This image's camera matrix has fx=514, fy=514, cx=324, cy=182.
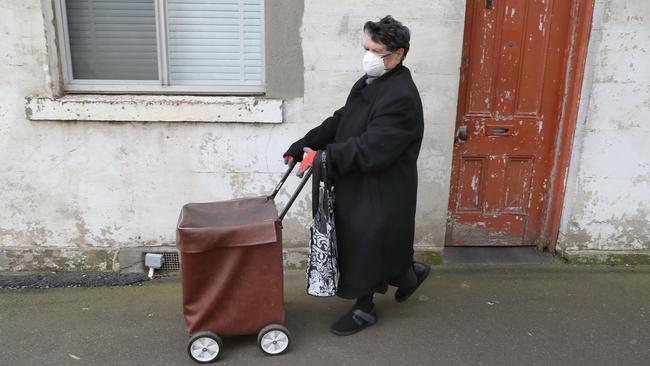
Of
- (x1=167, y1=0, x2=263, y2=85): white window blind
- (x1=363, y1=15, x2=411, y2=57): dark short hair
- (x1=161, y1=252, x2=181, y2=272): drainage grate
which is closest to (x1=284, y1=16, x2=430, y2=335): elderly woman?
(x1=363, y1=15, x2=411, y2=57): dark short hair

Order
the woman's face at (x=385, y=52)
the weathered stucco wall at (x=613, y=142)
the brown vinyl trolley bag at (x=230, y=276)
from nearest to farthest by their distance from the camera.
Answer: the brown vinyl trolley bag at (x=230, y=276) < the woman's face at (x=385, y=52) < the weathered stucco wall at (x=613, y=142)

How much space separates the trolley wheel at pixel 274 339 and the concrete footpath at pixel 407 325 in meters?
0.06

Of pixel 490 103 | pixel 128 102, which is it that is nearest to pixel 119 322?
pixel 128 102

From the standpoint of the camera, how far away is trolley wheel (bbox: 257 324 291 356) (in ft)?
9.48

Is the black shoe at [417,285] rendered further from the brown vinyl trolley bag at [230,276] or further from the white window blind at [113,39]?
the white window blind at [113,39]

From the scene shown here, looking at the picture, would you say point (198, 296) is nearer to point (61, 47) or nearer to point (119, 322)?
point (119, 322)

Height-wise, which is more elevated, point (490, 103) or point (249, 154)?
point (490, 103)

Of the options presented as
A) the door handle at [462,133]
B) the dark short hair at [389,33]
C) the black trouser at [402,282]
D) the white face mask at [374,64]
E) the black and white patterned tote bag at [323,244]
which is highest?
the dark short hair at [389,33]

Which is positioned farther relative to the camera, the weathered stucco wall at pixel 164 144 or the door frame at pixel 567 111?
the door frame at pixel 567 111

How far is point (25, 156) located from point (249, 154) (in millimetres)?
1596

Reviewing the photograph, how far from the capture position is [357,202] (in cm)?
292

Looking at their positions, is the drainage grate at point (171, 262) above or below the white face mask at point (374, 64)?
below

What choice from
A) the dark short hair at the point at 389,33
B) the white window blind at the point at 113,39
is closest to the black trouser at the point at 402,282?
the dark short hair at the point at 389,33

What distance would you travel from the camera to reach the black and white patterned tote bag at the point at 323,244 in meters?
2.80
